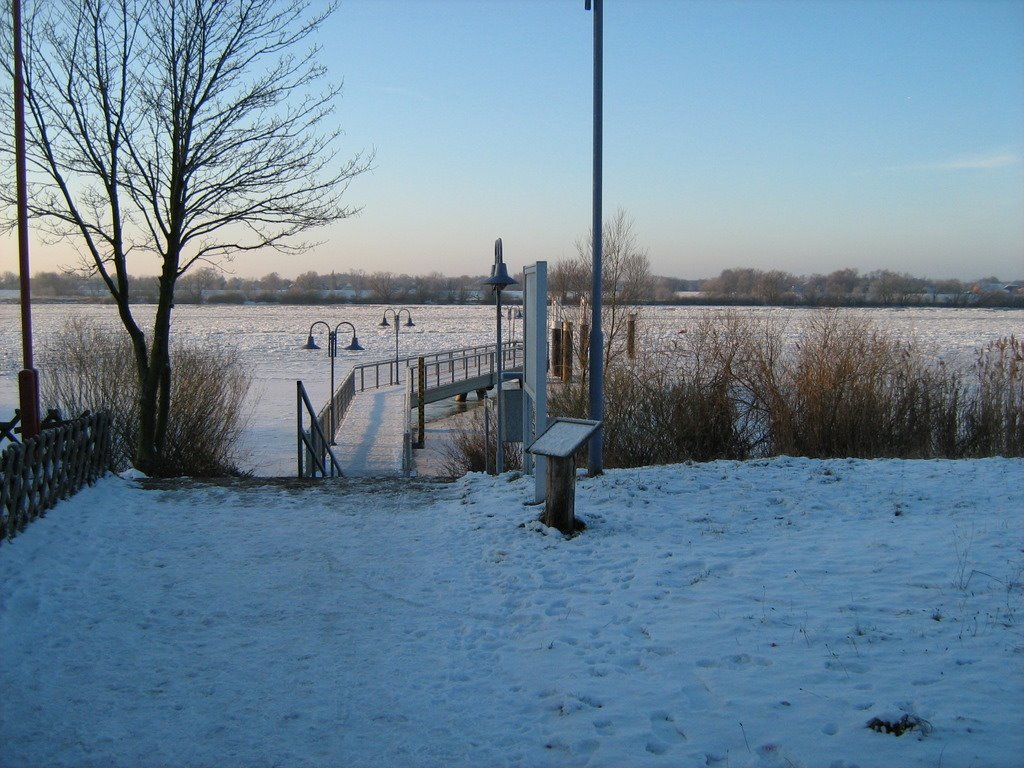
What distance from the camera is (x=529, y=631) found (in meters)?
5.27

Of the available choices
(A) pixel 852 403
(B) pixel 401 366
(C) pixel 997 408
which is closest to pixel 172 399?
(A) pixel 852 403

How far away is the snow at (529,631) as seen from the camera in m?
3.82

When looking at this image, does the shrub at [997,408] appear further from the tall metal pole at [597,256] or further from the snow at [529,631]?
the tall metal pole at [597,256]

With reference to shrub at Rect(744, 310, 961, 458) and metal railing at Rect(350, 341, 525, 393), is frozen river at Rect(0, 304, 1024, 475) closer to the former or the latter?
metal railing at Rect(350, 341, 525, 393)

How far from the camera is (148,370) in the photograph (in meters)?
13.5

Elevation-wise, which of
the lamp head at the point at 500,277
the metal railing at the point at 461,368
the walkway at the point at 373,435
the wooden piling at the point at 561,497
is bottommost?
the walkway at the point at 373,435

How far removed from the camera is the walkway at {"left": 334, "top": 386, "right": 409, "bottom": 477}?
61.5ft

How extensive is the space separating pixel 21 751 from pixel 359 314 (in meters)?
90.6

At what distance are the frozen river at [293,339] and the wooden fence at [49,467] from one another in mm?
9842

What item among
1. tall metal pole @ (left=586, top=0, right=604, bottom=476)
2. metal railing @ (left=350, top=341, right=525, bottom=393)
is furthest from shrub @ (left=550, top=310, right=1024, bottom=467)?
metal railing @ (left=350, top=341, right=525, bottom=393)

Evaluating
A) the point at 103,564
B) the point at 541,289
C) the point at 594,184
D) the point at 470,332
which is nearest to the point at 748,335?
the point at 594,184

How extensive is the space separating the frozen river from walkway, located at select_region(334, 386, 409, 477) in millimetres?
1390

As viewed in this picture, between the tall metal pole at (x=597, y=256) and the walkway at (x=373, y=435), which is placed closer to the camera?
the tall metal pole at (x=597, y=256)

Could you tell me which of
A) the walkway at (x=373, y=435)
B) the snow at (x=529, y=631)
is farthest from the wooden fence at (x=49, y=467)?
the walkway at (x=373, y=435)
